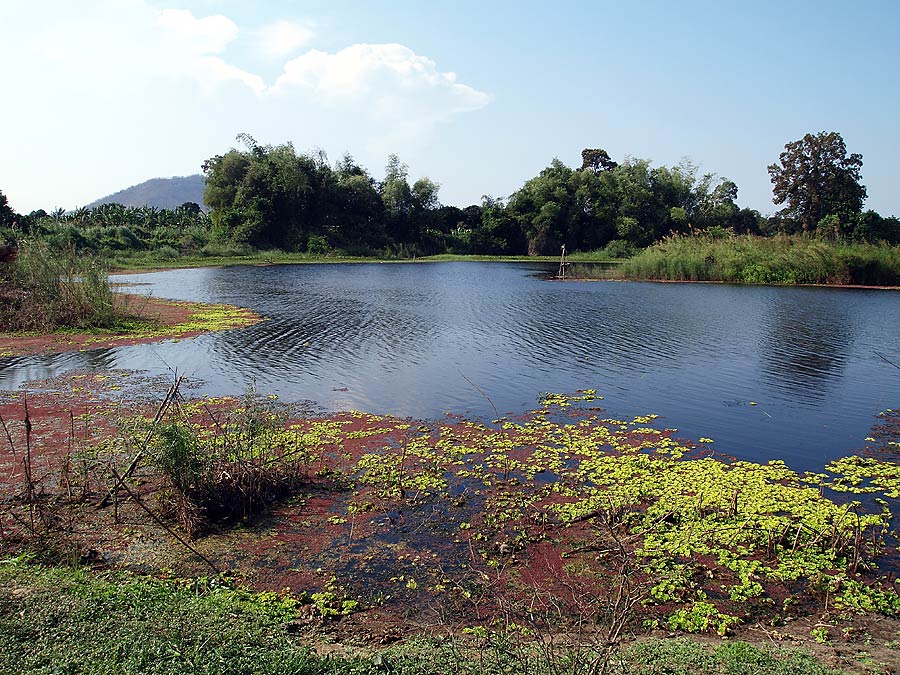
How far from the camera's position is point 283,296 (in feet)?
95.3

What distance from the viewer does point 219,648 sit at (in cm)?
407

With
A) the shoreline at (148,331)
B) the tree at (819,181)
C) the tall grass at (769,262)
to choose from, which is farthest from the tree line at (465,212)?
the shoreline at (148,331)

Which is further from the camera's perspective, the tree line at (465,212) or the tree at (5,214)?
the tree line at (465,212)

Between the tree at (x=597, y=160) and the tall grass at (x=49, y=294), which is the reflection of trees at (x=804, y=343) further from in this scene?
the tree at (x=597, y=160)

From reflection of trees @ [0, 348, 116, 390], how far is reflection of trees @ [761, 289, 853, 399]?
1526 cm

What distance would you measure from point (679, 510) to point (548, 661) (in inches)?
153

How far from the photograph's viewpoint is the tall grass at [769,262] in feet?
110

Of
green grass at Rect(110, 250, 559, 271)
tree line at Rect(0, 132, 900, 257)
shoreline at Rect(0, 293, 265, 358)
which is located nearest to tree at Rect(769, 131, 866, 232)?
tree line at Rect(0, 132, 900, 257)

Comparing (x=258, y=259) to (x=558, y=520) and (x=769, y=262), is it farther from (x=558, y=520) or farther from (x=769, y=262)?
(x=558, y=520)

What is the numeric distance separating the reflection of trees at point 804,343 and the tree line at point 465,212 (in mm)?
34373

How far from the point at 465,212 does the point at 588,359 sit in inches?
2327

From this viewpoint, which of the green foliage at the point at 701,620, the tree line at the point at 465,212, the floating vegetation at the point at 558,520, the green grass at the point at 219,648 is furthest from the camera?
the tree line at the point at 465,212

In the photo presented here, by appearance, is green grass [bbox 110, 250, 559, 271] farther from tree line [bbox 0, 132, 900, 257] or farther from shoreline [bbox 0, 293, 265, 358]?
shoreline [bbox 0, 293, 265, 358]

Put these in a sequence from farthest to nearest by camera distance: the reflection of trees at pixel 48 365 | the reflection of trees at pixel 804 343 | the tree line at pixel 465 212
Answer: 1. the tree line at pixel 465 212
2. the reflection of trees at pixel 804 343
3. the reflection of trees at pixel 48 365
